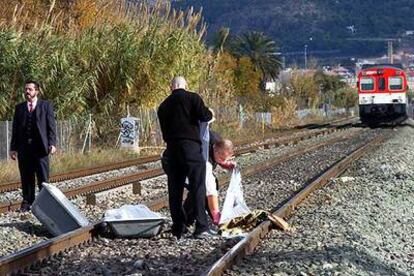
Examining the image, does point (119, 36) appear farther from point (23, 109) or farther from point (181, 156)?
point (181, 156)

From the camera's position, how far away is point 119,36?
31.4 meters

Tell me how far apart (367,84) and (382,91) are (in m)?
1.05

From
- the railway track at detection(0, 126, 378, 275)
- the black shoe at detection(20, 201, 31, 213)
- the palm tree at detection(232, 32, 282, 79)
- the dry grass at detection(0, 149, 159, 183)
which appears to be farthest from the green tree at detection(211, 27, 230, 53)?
the railway track at detection(0, 126, 378, 275)

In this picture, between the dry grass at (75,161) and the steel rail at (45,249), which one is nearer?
the steel rail at (45,249)

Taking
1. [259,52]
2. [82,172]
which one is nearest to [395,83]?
[82,172]

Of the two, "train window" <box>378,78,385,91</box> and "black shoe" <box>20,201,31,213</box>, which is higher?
"train window" <box>378,78,385,91</box>

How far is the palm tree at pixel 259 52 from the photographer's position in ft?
311

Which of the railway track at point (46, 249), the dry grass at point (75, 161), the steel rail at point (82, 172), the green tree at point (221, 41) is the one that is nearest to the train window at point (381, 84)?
the green tree at point (221, 41)

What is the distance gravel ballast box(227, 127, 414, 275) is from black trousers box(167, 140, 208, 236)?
0.85 metres

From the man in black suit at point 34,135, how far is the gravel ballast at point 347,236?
3.50 m

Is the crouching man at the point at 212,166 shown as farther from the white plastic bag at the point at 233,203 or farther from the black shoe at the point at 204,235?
the black shoe at the point at 204,235

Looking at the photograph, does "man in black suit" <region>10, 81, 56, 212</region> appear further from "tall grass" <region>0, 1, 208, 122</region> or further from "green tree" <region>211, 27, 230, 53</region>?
"green tree" <region>211, 27, 230, 53</region>

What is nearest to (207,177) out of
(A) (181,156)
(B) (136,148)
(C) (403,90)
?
(A) (181,156)

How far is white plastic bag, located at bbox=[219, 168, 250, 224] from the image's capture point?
36.0 feet
